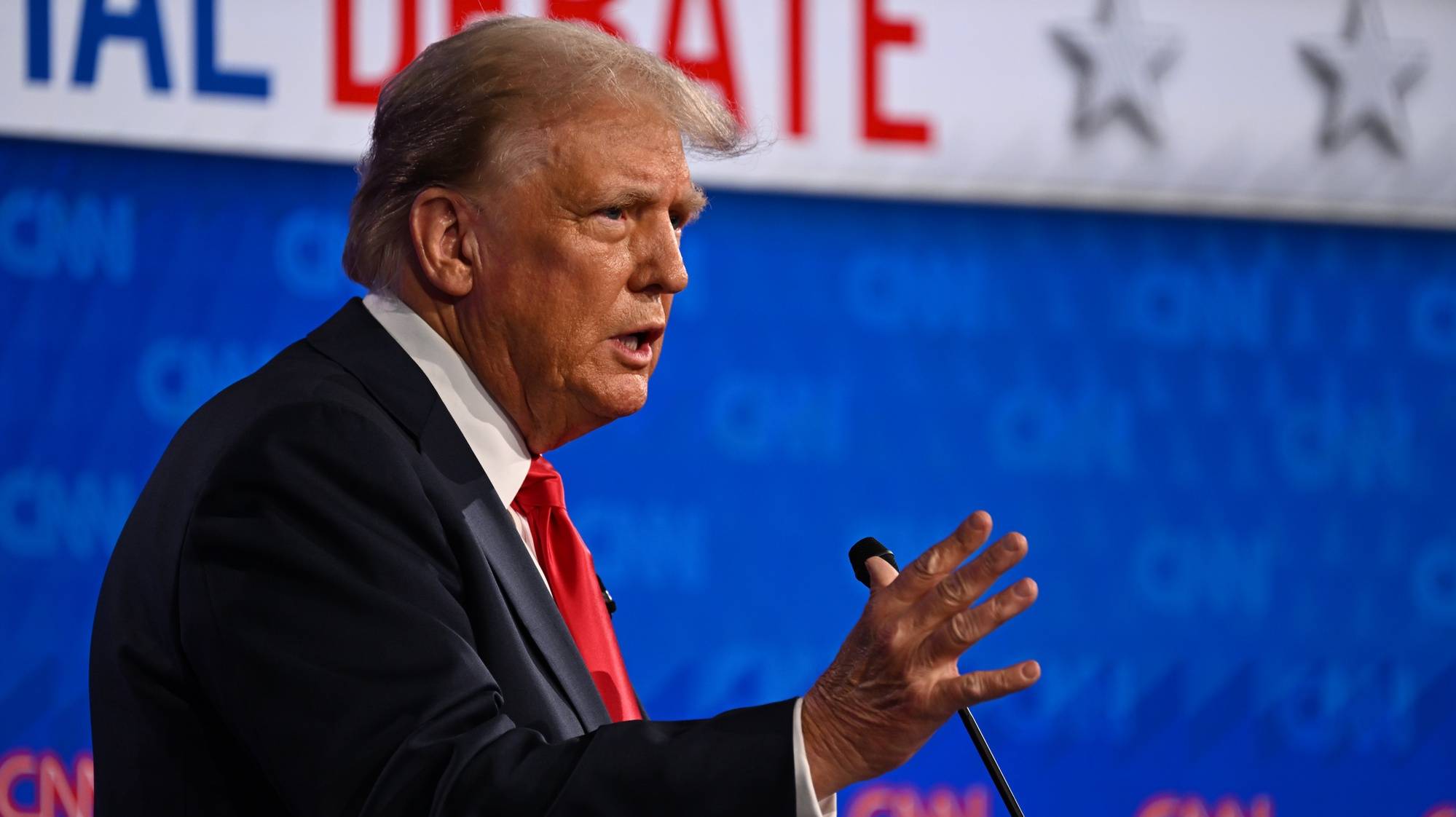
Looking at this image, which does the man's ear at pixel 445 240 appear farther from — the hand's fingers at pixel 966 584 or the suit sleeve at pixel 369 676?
the hand's fingers at pixel 966 584

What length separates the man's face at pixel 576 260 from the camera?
5.13 ft

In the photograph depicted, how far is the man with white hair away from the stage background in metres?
1.06

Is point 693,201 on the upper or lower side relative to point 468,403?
upper

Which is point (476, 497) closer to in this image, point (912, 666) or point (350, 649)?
point (350, 649)

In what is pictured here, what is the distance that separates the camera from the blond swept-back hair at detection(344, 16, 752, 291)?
1558 mm

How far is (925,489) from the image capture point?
2930 mm

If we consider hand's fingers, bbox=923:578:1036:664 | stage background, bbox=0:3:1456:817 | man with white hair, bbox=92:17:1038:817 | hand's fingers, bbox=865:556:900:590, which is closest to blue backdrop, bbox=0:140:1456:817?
stage background, bbox=0:3:1456:817

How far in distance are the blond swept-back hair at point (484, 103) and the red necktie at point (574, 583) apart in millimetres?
262

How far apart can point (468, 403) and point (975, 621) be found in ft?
2.14

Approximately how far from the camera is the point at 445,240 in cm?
159

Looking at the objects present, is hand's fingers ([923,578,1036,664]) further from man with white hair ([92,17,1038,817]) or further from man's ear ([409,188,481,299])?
man's ear ([409,188,481,299])

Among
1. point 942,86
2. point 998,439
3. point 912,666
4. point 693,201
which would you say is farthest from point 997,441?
point 912,666

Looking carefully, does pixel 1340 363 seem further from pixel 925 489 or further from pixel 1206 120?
pixel 925 489

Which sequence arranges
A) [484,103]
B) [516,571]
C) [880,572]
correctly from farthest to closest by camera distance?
[484,103] < [516,571] < [880,572]
